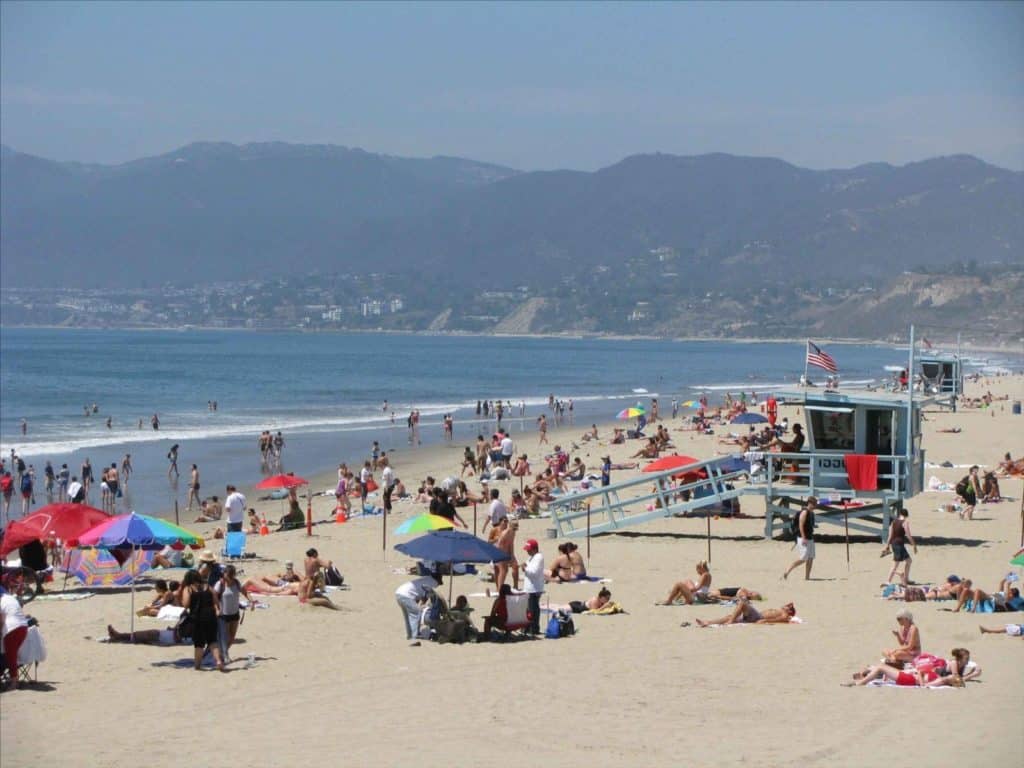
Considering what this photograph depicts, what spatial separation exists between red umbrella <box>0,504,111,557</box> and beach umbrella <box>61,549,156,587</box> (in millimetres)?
901

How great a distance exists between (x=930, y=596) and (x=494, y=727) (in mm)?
7230

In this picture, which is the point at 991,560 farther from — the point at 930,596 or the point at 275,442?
the point at 275,442

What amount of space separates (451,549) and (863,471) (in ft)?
28.5

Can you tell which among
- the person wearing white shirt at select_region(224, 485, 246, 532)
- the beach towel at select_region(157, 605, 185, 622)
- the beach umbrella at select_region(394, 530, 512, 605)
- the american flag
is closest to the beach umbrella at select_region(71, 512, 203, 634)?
the beach towel at select_region(157, 605, 185, 622)

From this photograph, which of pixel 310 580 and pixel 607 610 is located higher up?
pixel 310 580

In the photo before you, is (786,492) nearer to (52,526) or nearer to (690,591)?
(690,591)

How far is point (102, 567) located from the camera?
17.0 metres

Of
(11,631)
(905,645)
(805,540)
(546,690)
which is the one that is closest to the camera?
(11,631)

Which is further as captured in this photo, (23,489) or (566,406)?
(566,406)

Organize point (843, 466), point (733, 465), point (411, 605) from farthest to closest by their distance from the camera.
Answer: point (733, 465)
point (843, 466)
point (411, 605)

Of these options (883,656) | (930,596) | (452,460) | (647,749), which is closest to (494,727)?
(647,749)

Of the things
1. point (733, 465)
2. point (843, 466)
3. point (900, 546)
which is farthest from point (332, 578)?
point (733, 465)

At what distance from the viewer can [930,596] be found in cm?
1595

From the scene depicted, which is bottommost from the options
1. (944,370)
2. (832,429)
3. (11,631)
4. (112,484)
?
(112,484)
